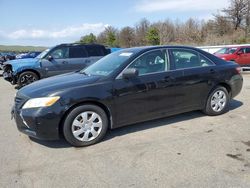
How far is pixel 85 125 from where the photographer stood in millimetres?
4348

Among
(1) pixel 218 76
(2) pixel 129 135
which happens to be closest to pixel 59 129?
(2) pixel 129 135

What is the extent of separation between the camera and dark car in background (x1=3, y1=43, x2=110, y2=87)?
35.3 ft

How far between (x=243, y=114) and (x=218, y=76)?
3.45 feet

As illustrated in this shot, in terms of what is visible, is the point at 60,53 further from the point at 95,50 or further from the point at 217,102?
the point at 217,102

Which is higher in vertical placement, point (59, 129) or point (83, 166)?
point (59, 129)

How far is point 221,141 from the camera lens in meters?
4.39

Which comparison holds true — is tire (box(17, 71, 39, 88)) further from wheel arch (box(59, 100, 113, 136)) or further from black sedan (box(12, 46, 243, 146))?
wheel arch (box(59, 100, 113, 136))

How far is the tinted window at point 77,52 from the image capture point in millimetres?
11330

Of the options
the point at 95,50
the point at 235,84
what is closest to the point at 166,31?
the point at 95,50

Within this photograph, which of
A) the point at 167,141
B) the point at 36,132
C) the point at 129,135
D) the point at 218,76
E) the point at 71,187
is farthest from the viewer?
the point at 218,76

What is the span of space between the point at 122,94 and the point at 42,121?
136 cm

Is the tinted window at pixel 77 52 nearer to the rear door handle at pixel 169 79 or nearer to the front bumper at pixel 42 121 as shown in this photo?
the rear door handle at pixel 169 79

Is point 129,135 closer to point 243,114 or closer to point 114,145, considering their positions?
point 114,145

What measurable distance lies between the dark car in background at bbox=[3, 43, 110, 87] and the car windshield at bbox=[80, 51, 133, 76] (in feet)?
16.7
